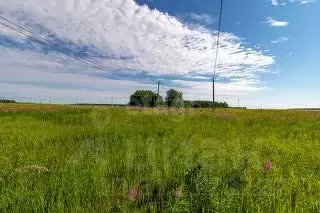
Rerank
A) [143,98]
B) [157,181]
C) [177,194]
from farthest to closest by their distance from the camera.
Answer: [143,98] → [157,181] → [177,194]

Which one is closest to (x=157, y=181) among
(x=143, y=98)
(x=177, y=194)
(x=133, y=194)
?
(x=133, y=194)

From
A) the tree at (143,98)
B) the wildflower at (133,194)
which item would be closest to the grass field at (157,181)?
the wildflower at (133,194)

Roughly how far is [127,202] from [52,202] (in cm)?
98

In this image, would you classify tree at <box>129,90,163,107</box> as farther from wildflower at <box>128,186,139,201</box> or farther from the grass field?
wildflower at <box>128,186,139,201</box>

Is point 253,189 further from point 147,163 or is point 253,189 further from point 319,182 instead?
point 147,163

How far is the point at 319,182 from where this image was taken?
218 inches

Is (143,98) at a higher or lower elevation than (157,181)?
higher

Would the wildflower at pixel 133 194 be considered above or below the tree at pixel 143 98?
below

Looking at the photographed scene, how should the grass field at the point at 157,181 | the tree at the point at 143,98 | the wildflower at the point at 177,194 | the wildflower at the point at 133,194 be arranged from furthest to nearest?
1. the tree at the point at 143,98
2. the wildflower at the point at 133,194
3. the wildflower at the point at 177,194
4. the grass field at the point at 157,181

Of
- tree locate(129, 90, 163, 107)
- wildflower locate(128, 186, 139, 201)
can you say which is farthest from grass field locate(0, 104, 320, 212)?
tree locate(129, 90, 163, 107)

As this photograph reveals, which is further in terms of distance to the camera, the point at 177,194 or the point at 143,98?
the point at 143,98

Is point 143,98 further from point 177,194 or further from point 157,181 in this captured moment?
point 177,194

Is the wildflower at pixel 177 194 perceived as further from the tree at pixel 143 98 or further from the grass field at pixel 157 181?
the tree at pixel 143 98

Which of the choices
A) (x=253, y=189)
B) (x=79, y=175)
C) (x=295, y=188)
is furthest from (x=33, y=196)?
(x=295, y=188)
